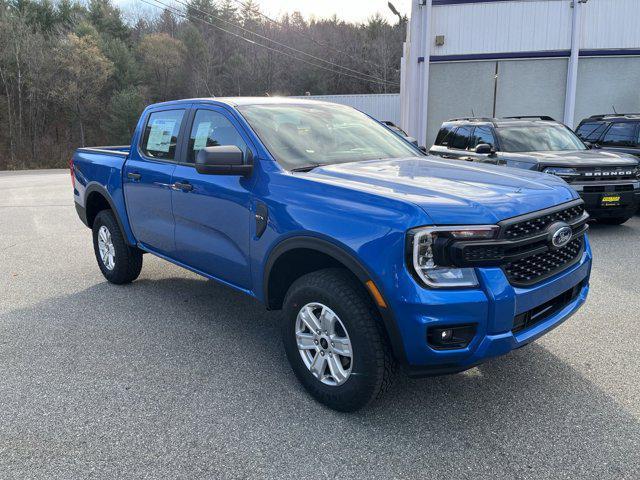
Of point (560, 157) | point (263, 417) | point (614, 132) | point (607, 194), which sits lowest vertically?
point (263, 417)

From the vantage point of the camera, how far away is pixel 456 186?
308cm

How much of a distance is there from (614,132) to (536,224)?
8.35 metres

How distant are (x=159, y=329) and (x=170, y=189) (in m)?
1.20

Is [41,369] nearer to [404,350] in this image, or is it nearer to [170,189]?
[170,189]

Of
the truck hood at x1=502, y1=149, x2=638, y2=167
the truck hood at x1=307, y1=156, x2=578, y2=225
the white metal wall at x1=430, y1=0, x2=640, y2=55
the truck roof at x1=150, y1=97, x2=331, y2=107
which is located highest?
the white metal wall at x1=430, y1=0, x2=640, y2=55

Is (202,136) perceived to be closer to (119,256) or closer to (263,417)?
(119,256)

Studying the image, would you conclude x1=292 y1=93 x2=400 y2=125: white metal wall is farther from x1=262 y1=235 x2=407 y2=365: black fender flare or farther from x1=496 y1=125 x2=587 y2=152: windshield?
x1=262 y1=235 x2=407 y2=365: black fender flare

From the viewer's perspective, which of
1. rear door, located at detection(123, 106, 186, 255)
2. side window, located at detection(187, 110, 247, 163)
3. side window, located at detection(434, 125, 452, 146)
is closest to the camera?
side window, located at detection(187, 110, 247, 163)

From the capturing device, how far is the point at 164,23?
2207 inches

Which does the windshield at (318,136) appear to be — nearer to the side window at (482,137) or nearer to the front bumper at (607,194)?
the front bumper at (607,194)

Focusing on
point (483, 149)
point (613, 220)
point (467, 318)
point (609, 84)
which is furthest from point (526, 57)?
point (467, 318)

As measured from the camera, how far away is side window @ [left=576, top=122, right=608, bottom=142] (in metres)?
10.1

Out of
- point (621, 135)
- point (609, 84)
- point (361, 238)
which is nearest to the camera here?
point (361, 238)

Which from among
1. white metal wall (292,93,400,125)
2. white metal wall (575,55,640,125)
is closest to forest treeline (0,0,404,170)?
white metal wall (292,93,400,125)
